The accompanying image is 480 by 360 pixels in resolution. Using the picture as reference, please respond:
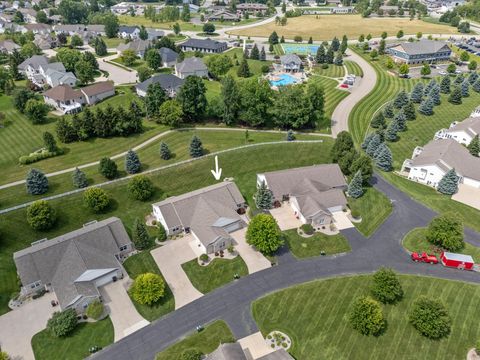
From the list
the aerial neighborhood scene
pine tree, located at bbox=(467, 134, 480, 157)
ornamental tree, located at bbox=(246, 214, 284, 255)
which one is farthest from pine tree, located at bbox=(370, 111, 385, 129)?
ornamental tree, located at bbox=(246, 214, 284, 255)

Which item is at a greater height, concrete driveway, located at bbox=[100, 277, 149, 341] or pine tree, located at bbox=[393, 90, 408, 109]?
pine tree, located at bbox=[393, 90, 408, 109]

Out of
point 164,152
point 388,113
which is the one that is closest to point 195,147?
point 164,152

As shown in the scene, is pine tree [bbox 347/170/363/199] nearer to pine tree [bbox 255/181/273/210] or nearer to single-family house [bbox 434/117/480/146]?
pine tree [bbox 255/181/273/210]

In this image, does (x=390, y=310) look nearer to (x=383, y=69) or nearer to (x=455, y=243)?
(x=455, y=243)

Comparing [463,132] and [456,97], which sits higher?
[456,97]

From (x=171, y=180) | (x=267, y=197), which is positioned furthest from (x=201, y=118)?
(x=267, y=197)

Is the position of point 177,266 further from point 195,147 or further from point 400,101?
point 400,101

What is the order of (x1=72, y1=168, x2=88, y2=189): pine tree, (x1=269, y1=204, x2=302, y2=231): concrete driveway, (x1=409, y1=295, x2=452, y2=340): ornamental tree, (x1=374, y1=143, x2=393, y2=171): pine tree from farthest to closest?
(x1=374, y1=143, x2=393, y2=171): pine tree < (x1=72, y1=168, x2=88, y2=189): pine tree < (x1=269, y1=204, x2=302, y2=231): concrete driveway < (x1=409, y1=295, x2=452, y2=340): ornamental tree
